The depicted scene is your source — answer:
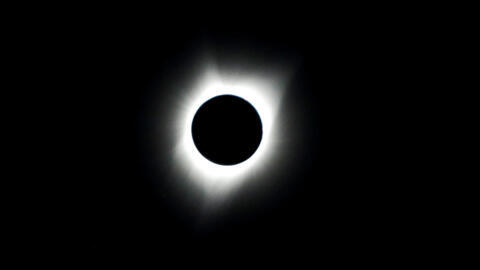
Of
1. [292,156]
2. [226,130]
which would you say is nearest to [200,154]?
[226,130]

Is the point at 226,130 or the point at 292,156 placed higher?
the point at 292,156

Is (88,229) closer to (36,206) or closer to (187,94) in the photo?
(36,206)

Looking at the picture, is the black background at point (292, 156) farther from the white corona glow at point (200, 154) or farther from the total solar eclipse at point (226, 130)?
the total solar eclipse at point (226, 130)

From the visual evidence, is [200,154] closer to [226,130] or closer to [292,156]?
[226,130]

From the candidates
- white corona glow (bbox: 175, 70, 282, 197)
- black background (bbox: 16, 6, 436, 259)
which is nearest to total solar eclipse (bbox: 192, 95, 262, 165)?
white corona glow (bbox: 175, 70, 282, 197)

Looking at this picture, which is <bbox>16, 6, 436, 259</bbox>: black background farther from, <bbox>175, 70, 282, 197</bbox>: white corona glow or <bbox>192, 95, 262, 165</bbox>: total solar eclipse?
<bbox>192, 95, 262, 165</bbox>: total solar eclipse
